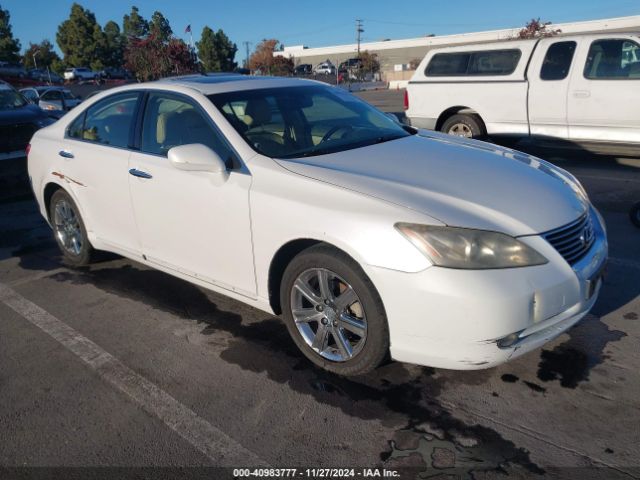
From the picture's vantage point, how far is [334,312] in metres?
3.04

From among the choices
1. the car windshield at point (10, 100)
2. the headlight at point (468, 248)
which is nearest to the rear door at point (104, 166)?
the headlight at point (468, 248)

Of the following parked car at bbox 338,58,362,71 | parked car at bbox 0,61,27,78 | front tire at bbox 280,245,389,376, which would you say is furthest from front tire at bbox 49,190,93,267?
parked car at bbox 0,61,27,78

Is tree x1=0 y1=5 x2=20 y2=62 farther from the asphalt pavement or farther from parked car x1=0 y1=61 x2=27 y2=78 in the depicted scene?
the asphalt pavement

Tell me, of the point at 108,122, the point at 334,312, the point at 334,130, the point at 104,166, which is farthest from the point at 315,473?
the point at 108,122

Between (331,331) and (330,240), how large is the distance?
572 mm

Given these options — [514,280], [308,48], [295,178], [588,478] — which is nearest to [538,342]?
[514,280]

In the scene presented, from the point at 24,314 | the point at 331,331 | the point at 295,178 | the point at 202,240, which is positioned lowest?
the point at 24,314

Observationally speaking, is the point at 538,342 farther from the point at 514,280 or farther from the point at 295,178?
the point at 295,178

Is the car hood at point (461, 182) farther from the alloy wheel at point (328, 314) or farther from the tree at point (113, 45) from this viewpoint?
the tree at point (113, 45)

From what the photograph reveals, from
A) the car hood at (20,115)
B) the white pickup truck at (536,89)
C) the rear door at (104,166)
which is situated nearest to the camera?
the rear door at (104,166)

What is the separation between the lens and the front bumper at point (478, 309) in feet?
8.33

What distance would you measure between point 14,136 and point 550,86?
823cm

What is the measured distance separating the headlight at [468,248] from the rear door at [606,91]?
6.37 metres

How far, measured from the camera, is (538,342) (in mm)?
2725
